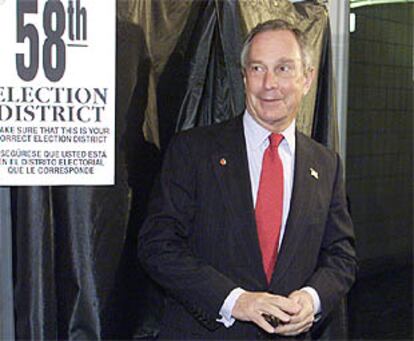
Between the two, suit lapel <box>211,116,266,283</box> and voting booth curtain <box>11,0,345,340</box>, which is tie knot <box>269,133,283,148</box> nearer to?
suit lapel <box>211,116,266,283</box>

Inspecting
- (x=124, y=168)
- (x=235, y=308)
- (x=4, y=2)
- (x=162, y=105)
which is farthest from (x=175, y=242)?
(x=4, y=2)

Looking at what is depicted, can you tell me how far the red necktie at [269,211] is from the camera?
1.76 metres

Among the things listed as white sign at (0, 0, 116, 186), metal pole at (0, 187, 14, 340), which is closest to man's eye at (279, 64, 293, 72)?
white sign at (0, 0, 116, 186)

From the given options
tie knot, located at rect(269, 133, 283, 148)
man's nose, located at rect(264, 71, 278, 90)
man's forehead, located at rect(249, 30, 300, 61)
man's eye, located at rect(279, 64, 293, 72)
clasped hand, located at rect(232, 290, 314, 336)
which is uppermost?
man's forehead, located at rect(249, 30, 300, 61)

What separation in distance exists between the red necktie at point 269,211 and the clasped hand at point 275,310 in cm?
10

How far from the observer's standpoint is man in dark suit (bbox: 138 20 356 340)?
5.48 feet

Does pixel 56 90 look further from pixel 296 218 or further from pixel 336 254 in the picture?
pixel 336 254

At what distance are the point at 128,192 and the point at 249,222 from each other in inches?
16.2

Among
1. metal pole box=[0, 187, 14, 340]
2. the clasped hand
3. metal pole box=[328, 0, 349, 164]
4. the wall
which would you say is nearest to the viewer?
the clasped hand

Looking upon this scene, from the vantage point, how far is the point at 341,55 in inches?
95.6

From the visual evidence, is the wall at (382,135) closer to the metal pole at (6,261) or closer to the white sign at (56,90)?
the white sign at (56,90)

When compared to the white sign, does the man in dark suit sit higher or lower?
lower

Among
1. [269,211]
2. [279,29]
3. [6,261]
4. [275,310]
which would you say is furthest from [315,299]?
[6,261]

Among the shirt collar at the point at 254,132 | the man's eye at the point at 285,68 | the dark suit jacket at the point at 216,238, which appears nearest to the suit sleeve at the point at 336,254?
the dark suit jacket at the point at 216,238
